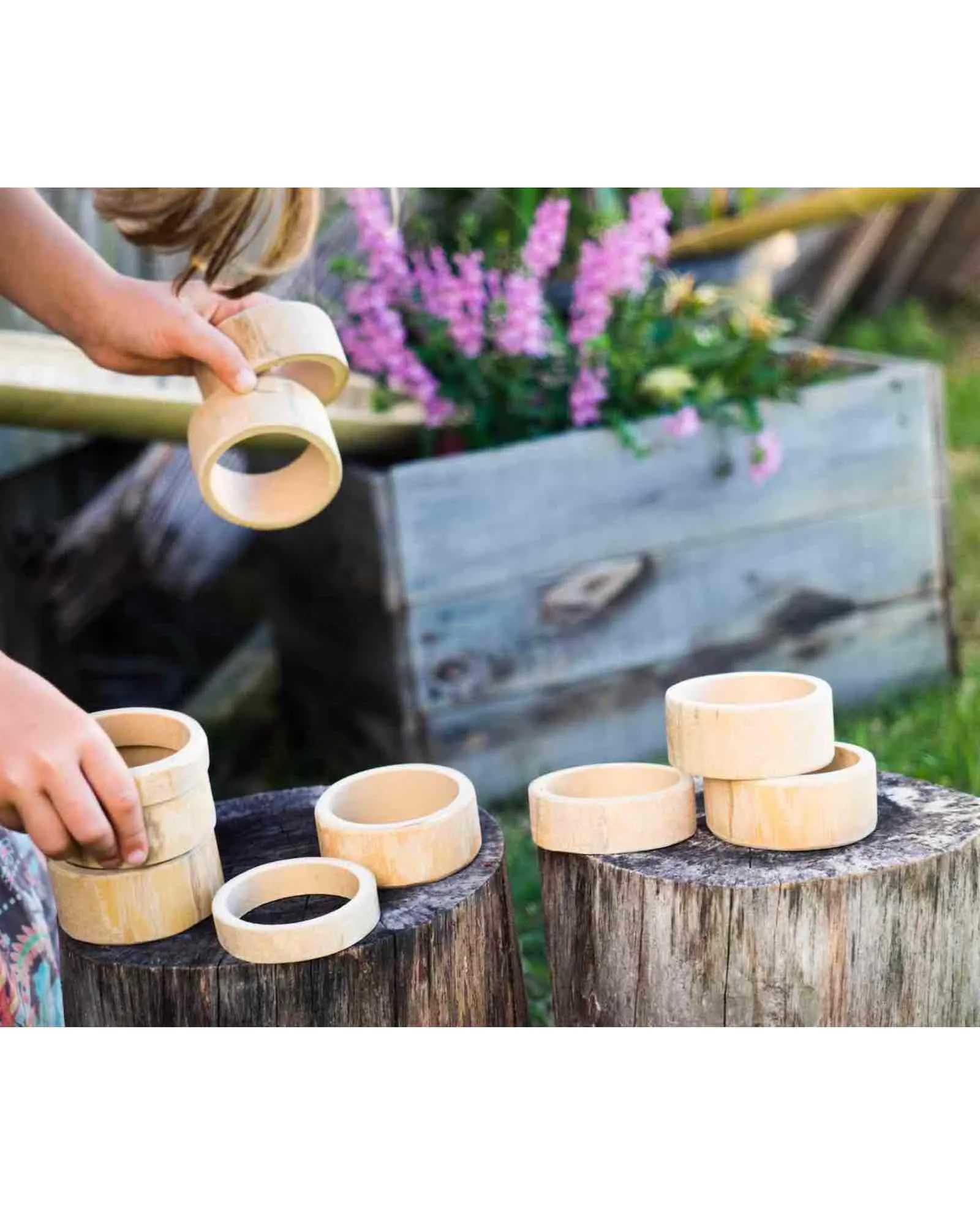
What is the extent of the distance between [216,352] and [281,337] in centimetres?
5

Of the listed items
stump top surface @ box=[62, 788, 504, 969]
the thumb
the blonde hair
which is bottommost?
stump top surface @ box=[62, 788, 504, 969]

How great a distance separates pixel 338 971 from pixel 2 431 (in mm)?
1341

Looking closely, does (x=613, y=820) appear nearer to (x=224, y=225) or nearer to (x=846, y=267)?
(x=224, y=225)

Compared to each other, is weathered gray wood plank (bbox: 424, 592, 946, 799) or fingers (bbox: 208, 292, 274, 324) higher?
fingers (bbox: 208, 292, 274, 324)

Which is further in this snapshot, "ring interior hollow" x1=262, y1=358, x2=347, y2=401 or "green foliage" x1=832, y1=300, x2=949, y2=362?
"green foliage" x1=832, y1=300, x2=949, y2=362

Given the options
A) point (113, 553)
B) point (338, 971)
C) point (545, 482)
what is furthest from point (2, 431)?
point (338, 971)

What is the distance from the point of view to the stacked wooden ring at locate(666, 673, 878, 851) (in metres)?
0.93

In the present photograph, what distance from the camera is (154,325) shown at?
107 cm

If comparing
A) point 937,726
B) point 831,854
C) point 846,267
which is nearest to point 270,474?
point 831,854

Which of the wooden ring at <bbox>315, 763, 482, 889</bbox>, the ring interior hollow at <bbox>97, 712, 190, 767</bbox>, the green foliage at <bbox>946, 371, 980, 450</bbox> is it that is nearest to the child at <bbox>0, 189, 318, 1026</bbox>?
the ring interior hollow at <bbox>97, 712, 190, 767</bbox>

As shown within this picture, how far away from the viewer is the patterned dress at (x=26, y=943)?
1.05 metres

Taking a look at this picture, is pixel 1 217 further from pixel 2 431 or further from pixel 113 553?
pixel 113 553

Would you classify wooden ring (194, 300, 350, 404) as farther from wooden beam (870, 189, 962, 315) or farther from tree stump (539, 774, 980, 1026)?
wooden beam (870, 189, 962, 315)

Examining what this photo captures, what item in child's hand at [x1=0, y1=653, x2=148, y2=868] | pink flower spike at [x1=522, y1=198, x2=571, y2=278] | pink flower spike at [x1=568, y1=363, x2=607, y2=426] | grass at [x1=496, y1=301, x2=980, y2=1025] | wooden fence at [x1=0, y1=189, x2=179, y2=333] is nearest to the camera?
child's hand at [x1=0, y1=653, x2=148, y2=868]
